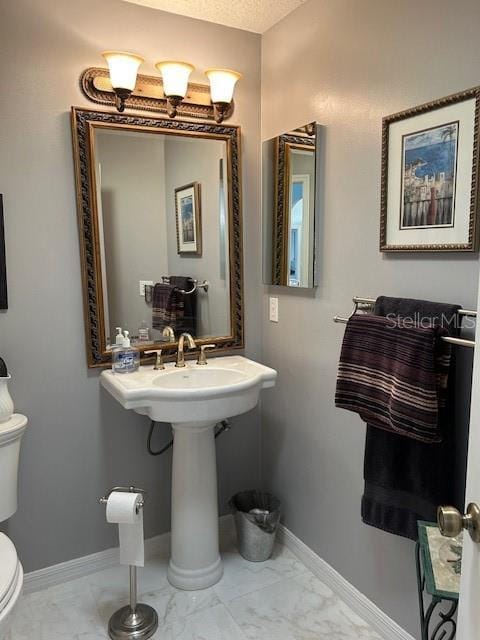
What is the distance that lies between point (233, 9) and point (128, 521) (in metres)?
2.05

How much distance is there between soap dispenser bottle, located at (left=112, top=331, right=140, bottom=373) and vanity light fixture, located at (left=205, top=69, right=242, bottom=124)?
3.55 feet

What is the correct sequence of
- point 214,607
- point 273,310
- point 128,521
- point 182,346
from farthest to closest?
point 273,310
point 182,346
point 214,607
point 128,521

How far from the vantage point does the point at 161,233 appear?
2.20 meters

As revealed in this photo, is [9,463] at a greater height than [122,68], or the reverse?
[122,68]

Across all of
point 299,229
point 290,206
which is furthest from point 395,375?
point 290,206

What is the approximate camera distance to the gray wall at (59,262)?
1.89 m

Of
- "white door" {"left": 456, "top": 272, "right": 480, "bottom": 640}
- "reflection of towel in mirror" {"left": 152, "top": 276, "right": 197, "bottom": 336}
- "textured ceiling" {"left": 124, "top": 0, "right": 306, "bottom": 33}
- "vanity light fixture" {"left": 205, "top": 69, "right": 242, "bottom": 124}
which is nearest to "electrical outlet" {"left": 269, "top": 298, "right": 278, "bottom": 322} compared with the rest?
"reflection of towel in mirror" {"left": 152, "top": 276, "right": 197, "bottom": 336}

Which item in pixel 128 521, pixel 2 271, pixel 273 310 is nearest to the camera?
pixel 128 521

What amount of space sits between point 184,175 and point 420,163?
108 centimetres

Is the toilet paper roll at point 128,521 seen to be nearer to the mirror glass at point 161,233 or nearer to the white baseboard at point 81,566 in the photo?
the white baseboard at point 81,566

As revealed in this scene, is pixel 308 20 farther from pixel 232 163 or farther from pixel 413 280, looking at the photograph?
pixel 413 280

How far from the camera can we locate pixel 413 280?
1.61 m

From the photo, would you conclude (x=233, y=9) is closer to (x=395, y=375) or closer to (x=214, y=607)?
(x=395, y=375)

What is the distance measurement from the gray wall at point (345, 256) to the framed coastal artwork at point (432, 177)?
1.9 inches
